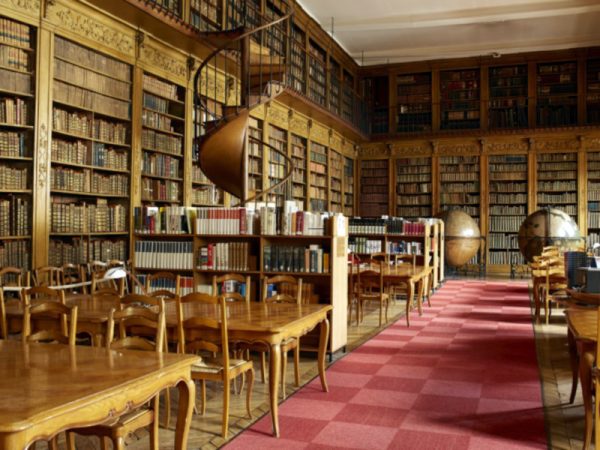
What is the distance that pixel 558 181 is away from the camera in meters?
14.2

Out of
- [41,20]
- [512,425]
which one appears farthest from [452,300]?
[41,20]

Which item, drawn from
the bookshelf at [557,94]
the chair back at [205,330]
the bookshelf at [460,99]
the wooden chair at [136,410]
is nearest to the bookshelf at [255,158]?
the bookshelf at [460,99]

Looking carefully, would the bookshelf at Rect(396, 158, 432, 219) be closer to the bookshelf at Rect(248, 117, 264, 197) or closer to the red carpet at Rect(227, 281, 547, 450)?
the bookshelf at Rect(248, 117, 264, 197)

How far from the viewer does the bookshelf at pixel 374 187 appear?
15562 mm

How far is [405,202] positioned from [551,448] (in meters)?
12.3

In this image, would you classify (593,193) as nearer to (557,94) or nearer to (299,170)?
(557,94)

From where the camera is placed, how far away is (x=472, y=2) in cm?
1198

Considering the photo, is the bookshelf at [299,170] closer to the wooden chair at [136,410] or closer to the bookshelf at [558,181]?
the bookshelf at [558,181]

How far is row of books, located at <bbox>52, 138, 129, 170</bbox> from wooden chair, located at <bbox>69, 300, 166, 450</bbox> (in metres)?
3.60

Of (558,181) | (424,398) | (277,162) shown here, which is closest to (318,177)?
(277,162)

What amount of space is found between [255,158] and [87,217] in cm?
412

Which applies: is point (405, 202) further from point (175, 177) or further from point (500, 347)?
point (500, 347)

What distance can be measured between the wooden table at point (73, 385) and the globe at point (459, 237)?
443 inches

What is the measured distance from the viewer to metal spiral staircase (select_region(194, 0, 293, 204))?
23.5 ft
